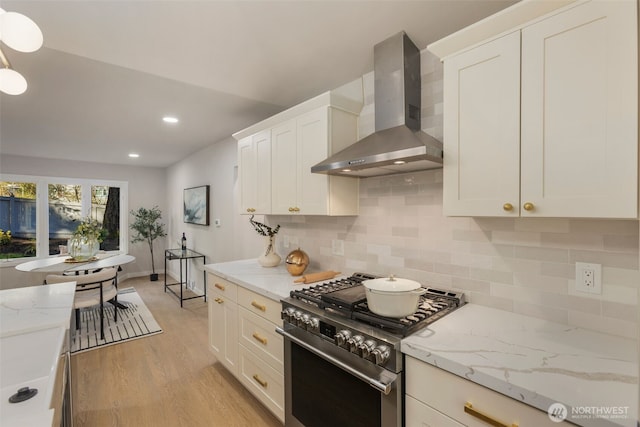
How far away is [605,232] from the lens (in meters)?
1.25

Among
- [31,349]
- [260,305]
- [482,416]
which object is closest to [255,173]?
[260,305]

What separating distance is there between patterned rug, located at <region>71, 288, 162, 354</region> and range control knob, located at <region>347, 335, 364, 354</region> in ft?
9.89

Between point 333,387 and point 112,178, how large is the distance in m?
6.50

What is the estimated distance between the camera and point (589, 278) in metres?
1.29

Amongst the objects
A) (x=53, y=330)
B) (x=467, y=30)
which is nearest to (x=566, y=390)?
(x=467, y=30)

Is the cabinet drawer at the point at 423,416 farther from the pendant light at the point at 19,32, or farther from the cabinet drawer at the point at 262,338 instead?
the pendant light at the point at 19,32

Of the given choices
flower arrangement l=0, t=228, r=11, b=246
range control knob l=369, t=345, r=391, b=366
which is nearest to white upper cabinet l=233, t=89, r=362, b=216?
range control knob l=369, t=345, r=391, b=366

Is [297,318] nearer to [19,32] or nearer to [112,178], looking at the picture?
[19,32]

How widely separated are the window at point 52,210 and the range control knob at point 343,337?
578 cm

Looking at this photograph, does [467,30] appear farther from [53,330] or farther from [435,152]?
[53,330]

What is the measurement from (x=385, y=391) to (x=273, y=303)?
0.94m

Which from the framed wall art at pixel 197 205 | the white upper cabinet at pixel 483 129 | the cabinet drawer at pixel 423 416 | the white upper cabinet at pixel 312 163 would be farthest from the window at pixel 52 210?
the white upper cabinet at pixel 483 129

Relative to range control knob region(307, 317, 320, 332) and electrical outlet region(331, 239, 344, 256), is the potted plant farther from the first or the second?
range control knob region(307, 317, 320, 332)

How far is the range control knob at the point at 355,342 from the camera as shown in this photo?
52.4 inches
